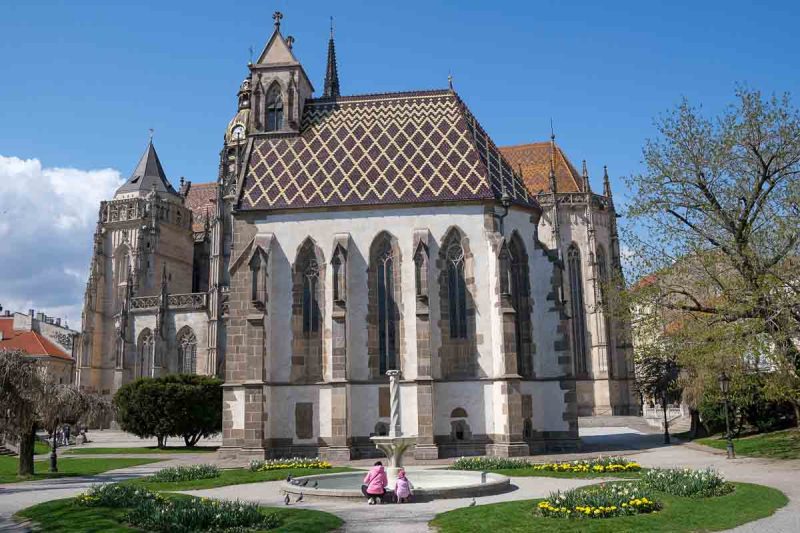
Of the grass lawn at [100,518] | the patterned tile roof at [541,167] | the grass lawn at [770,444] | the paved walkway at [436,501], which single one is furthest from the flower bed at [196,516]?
the patterned tile roof at [541,167]

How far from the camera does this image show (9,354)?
23.4 m

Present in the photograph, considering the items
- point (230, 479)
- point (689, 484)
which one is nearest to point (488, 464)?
point (230, 479)

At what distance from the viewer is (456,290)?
30672 mm

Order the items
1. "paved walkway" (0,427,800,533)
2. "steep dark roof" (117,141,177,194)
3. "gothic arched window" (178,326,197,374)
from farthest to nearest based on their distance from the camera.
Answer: "steep dark roof" (117,141,177,194)
"gothic arched window" (178,326,197,374)
"paved walkway" (0,427,800,533)

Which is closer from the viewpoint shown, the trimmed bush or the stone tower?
the trimmed bush

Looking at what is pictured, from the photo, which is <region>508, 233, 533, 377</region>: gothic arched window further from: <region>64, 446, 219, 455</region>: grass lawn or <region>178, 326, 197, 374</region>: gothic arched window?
<region>178, 326, 197, 374</region>: gothic arched window

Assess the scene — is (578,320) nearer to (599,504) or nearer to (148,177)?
(599,504)

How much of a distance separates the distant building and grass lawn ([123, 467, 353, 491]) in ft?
193

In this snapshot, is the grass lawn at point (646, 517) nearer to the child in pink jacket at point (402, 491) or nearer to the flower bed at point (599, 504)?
the flower bed at point (599, 504)

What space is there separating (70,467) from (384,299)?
1426 centimetres

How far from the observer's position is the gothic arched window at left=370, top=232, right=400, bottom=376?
30188mm

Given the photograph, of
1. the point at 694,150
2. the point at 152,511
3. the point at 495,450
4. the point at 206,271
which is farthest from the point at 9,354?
the point at 206,271

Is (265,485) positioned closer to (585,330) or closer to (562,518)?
(562,518)

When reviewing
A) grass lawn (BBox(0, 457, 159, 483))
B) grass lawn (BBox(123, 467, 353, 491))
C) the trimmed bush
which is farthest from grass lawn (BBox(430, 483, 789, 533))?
grass lawn (BBox(0, 457, 159, 483))
